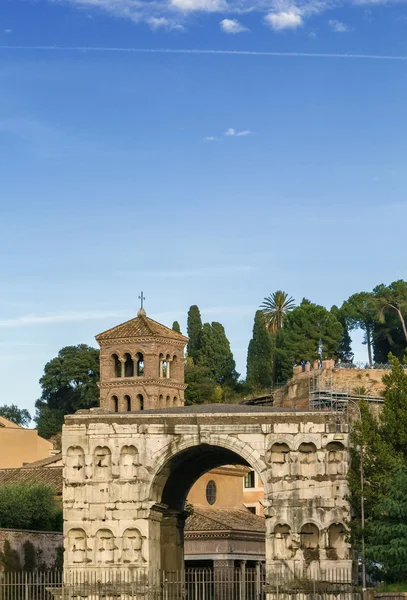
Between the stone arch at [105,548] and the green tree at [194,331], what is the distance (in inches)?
2541

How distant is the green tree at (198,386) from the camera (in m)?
103

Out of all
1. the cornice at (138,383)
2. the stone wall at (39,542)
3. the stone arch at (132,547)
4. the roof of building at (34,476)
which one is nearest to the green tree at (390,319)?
the cornice at (138,383)

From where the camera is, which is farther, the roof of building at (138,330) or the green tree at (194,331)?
the green tree at (194,331)

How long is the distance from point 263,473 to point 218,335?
6492 centimetres

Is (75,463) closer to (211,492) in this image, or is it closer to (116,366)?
(211,492)

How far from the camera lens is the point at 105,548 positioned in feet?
152

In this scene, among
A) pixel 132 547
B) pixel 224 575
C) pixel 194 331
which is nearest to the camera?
pixel 132 547

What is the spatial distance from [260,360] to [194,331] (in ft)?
32.5

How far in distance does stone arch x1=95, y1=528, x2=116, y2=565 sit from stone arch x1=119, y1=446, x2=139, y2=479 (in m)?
1.99

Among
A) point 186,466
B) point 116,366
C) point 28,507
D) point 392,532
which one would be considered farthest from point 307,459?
point 116,366

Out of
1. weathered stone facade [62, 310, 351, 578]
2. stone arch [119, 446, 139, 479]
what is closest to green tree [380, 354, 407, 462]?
weathered stone facade [62, 310, 351, 578]

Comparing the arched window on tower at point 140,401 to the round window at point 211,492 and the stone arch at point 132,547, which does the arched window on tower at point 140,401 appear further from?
the stone arch at point 132,547

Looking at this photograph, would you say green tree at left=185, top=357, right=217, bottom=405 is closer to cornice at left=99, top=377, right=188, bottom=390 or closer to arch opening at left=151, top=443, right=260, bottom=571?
cornice at left=99, top=377, right=188, bottom=390

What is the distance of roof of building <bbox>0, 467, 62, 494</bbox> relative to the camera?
64750 millimetres
